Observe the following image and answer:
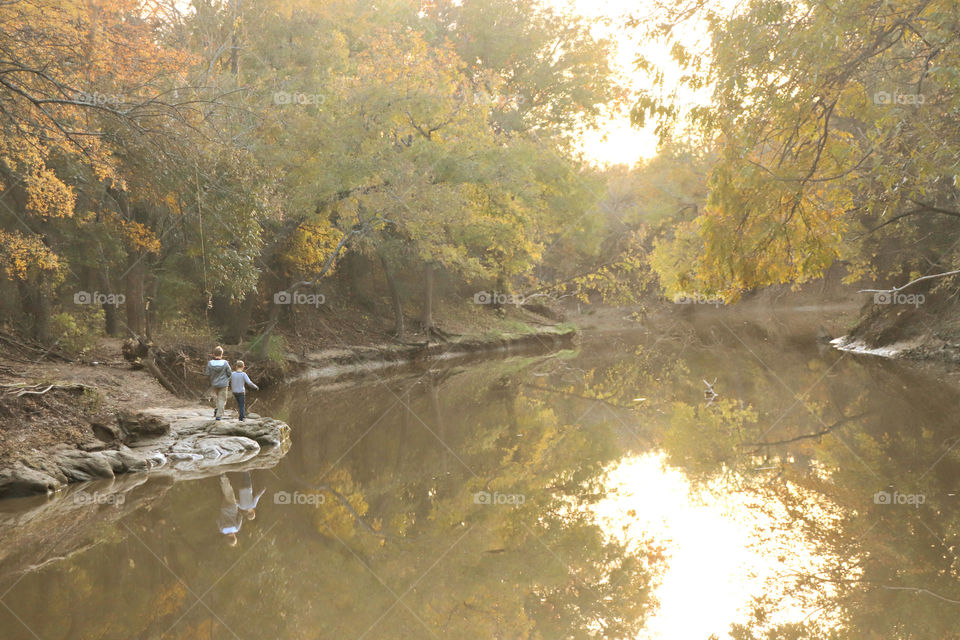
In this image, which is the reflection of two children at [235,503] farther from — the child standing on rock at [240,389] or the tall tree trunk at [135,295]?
the tall tree trunk at [135,295]

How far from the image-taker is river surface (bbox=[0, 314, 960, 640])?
18.6 ft

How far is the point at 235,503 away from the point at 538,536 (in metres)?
4.07

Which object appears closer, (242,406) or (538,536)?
(538,536)

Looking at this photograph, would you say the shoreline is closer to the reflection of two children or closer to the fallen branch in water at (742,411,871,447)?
the reflection of two children

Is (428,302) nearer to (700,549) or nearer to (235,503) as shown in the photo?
(235,503)

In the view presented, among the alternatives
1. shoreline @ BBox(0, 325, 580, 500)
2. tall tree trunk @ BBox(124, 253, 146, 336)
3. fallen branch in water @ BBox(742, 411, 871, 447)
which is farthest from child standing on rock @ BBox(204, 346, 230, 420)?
fallen branch in water @ BBox(742, 411, 871, 447)

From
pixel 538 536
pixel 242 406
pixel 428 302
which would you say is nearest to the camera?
pixel 538 536

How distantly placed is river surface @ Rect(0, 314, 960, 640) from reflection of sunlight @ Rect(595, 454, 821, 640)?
0.03 metres

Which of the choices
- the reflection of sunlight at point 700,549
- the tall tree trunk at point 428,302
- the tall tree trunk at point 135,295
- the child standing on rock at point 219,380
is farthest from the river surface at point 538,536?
the tall tree trunk at point 428,302

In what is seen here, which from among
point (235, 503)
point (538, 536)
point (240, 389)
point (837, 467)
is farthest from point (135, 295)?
point (837, 467)

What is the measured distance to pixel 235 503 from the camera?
9.34 meters

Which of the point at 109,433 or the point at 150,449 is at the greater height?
the point at 109,433

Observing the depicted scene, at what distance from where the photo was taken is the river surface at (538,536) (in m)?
5.67

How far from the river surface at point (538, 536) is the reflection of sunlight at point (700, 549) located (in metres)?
0.03
